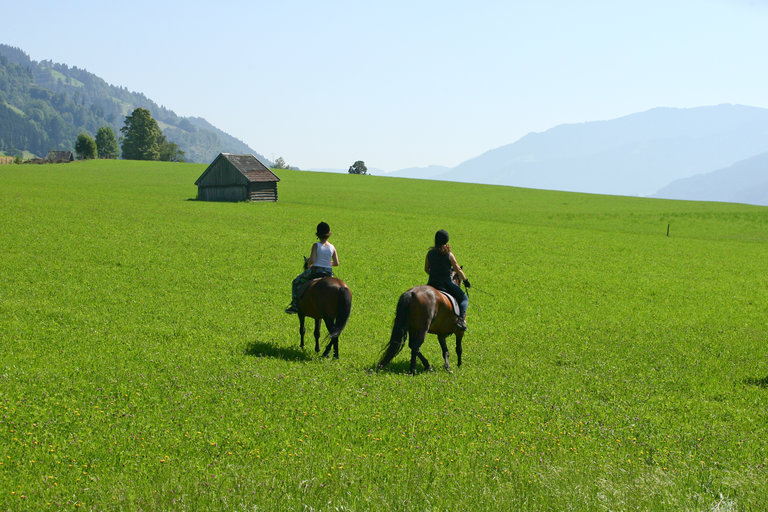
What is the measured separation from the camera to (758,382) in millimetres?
14523

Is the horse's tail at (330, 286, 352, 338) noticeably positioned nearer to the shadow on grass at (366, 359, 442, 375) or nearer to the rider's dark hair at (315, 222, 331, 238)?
the shadow on grass at (366, 359, 442, 375)

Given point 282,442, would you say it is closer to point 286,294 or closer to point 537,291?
point 286,294

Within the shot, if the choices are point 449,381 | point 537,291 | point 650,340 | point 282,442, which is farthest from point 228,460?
point 537,291

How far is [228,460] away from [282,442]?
35.1 inches

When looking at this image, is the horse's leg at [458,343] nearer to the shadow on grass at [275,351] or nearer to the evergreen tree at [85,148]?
the shadow on grass at [275,351]

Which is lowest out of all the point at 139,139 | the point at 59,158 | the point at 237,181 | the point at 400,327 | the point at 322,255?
the point at 400,327

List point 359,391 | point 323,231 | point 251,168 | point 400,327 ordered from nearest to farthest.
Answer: point 359,391
point 400,327
point 323,231
point 251,168

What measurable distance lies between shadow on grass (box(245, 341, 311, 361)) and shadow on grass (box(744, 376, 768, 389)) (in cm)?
1072

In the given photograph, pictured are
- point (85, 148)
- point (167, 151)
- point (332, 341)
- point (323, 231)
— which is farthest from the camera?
point (167, 151)

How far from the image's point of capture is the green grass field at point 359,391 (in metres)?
7.53

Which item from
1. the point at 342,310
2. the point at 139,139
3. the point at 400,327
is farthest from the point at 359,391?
the point at 139,139

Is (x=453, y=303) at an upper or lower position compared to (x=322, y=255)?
lower

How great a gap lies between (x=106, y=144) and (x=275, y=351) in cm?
16051

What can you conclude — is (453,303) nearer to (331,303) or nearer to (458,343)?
(458,343)
